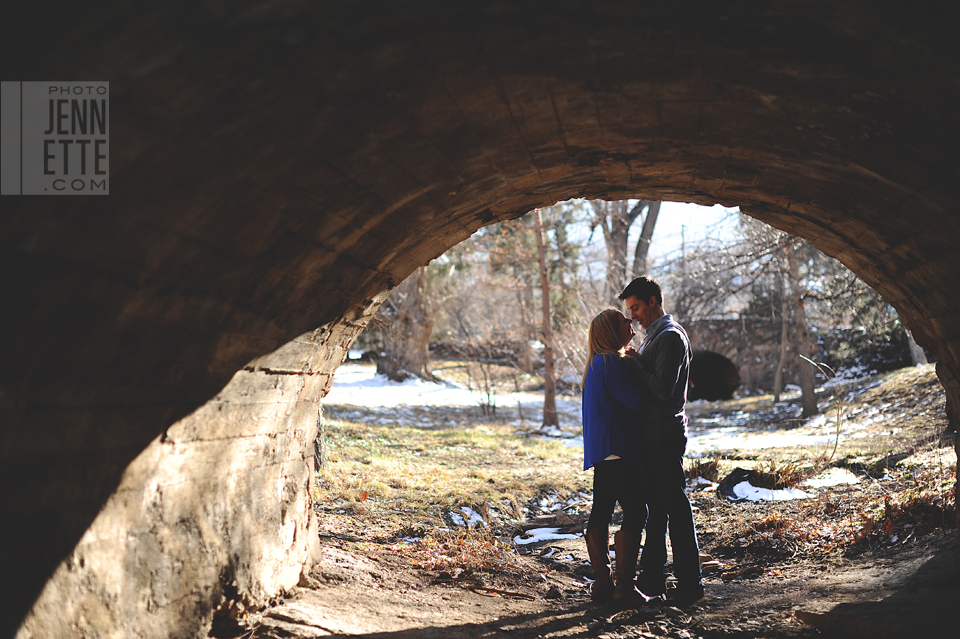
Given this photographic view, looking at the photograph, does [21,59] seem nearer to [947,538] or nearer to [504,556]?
[504,556]

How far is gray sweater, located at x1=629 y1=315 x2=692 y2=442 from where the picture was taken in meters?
4.11

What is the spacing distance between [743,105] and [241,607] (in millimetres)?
3807

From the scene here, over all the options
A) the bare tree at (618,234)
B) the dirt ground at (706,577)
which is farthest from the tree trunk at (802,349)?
the dirt ground at (706,577)

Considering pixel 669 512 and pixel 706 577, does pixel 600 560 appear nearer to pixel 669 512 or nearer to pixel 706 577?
pixel 669 512

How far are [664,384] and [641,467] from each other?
22.8 inches

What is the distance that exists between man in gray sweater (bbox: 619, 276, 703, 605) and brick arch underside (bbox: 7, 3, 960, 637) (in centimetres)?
125

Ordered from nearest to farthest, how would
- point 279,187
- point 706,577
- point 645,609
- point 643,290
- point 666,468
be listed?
point 279,187 → point 645,609 → point 666,468 → point 643,290 → point 706,577

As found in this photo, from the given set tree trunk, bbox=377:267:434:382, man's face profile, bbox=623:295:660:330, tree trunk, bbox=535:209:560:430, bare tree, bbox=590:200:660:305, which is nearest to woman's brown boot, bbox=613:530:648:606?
man's face profile, bbox=623:295:660:330

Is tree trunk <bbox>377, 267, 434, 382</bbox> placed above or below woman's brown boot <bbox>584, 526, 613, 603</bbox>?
above

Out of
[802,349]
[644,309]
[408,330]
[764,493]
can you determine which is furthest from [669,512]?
[408,330]

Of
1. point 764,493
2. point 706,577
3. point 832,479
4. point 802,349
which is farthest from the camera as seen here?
point 802,349

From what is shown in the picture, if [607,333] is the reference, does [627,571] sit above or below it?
below

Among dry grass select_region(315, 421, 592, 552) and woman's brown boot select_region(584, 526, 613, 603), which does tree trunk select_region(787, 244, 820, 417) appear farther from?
woman's brown boot select_region(584, 526, 613, 603)

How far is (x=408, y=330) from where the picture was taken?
68.3ft
